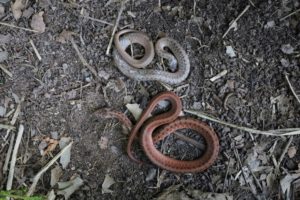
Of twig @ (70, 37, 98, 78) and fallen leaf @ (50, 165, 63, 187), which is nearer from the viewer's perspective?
fallen leaf @ (50, 165, 63, 187)

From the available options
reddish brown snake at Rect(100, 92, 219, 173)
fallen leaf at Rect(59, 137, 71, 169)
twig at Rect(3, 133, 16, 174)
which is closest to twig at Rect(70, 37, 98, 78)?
reddish brown snake at Rect(100, 92, 219, 173)

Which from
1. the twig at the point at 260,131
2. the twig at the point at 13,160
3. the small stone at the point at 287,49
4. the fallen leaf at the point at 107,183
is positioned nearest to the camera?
the twig at the point at 13,160

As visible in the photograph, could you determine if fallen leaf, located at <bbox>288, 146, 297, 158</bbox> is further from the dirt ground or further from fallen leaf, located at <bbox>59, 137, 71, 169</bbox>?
fallen leaf, located at <bbox>59, 137, 71, 169</bbox>

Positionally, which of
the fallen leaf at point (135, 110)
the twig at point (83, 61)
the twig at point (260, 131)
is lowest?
the fallen leaf at point (135, 110)

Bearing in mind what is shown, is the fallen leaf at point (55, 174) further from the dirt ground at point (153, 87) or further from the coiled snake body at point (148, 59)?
the coiled snake body at point (148, 59)

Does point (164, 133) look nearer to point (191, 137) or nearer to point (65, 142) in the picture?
point (191, 137)

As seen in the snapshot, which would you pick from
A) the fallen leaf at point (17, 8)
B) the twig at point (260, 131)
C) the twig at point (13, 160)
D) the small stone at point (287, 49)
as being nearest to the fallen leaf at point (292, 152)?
the twig at point (260, 131)
